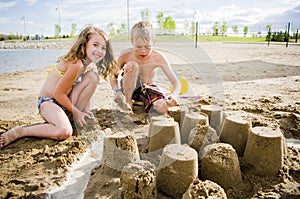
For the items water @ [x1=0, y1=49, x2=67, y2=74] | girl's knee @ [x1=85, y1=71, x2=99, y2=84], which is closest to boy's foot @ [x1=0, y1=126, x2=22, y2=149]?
girl's knee @ [x1=85, y1=71, x2=99, y2=84]

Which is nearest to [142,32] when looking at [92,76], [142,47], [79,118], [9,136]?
[142,47]

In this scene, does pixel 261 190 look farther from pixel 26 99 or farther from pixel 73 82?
pixel 26 99

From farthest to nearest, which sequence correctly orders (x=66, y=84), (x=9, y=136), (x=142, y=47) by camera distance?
(x=142, y=47) → (x=66, y=84) → (x=9, y=136)

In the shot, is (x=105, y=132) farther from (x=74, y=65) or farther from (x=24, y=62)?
(x=24, y=62)

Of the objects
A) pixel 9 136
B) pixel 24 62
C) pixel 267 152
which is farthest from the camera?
pixel 24 62

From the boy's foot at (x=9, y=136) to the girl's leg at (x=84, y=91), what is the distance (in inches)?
27.4

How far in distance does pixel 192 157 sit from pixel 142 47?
2029 millimetres

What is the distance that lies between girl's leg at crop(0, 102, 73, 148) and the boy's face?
129 cm

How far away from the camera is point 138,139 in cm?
274

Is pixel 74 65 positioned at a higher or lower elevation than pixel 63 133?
higher

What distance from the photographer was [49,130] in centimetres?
278

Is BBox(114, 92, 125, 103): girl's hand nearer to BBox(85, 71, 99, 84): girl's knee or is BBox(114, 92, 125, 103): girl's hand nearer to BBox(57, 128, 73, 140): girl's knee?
BBox(85, 71, 99, 84): girl's knee

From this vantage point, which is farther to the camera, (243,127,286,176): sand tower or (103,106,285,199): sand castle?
(243,127,286,176): sand tower

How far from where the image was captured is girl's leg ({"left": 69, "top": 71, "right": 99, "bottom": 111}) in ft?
10.6
